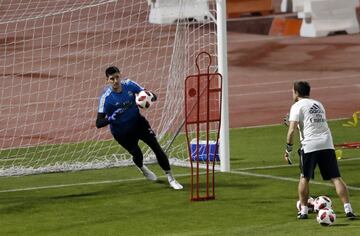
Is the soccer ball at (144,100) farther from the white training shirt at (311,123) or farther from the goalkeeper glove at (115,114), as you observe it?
the white training shirt at (311,123)

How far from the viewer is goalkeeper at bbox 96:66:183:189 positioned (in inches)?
776

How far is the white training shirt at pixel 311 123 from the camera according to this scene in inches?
653

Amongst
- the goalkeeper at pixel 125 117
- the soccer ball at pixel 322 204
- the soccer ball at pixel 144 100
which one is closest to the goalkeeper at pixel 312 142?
the soccer ball at pixel 322 204

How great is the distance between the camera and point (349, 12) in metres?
39.0

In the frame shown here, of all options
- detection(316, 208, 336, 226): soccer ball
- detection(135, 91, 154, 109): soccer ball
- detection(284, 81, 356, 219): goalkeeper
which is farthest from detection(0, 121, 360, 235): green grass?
detection(135, 91, 154, 109): soccer ball

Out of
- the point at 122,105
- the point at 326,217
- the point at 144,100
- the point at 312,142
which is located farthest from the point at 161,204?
the point at 326,217

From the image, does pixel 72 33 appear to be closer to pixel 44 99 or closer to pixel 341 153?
pixel 44 99

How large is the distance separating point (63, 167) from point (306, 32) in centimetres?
1833

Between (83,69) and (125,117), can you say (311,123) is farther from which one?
(83,69)

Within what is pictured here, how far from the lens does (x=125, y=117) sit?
19828mm

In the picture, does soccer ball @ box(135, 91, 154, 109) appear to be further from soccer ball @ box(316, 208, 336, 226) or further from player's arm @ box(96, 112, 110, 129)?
soccer ball @ box(316, 208, 336, 226)

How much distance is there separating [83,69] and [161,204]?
12.0 metres

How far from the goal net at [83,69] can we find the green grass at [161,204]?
1392mm

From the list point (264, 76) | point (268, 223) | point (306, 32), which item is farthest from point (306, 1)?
point (268, 223)
